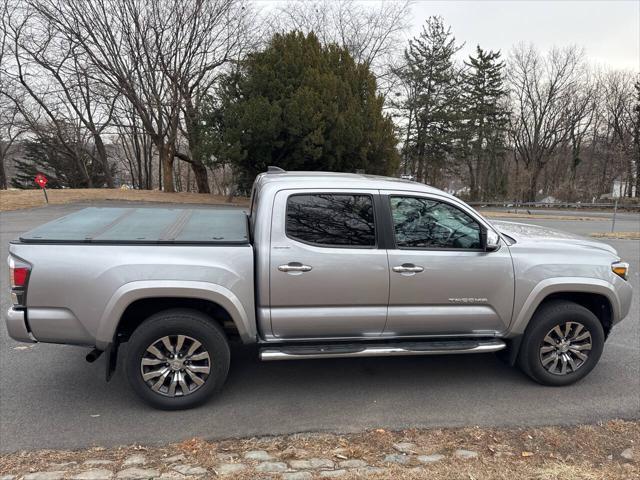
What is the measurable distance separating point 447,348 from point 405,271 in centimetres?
76

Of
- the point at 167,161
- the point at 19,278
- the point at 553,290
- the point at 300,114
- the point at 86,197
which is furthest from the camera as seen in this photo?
the point at 167,161

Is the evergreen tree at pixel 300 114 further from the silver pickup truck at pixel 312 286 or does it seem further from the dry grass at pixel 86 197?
the silver pickup truck at pixel 312 286

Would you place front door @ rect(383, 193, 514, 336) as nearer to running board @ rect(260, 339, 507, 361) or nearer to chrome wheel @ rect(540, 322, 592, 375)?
running board @ rect(260, 339, 507, 361)

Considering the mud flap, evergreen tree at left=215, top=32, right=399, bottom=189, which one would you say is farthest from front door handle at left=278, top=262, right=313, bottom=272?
evergreen tree at left=215, top=32, right=399, bottom=189

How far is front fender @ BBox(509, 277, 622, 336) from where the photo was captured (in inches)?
142

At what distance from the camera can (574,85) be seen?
Answer: 39875 millimetres

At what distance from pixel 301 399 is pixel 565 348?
242cm

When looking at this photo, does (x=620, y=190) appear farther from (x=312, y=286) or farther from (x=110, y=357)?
(x=110, y=357)

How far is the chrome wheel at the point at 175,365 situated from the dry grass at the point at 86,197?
58.8 feet

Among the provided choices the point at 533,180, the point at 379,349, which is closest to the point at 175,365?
the point at 379,349

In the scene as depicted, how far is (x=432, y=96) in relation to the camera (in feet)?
108

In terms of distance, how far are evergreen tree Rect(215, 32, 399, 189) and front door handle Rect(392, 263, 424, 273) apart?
17.1m

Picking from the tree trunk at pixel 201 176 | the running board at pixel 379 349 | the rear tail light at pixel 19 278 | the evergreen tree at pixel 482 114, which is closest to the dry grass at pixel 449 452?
the running board at pixel 379 349

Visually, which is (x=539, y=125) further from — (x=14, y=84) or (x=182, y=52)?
(x=14, y=84)
